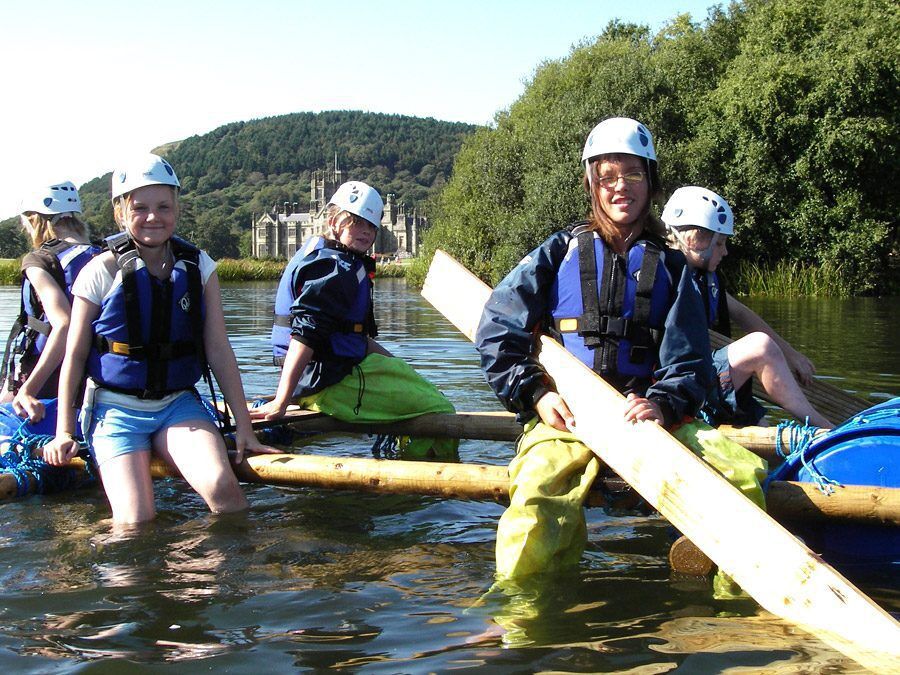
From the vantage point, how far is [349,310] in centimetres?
609

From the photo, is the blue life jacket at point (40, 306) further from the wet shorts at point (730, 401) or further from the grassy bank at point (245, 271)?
the grassy bank at point (245, 271)

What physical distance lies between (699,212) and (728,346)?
2.93 ft

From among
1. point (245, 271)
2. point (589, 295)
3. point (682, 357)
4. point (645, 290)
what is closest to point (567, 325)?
point (589, 295)

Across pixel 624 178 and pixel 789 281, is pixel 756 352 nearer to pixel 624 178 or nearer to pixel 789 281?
pixel 624 178

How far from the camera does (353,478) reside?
188 inches

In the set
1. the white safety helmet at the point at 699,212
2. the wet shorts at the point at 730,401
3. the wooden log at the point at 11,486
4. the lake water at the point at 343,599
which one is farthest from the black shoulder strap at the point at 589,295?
the wooden log at the point at 11,486

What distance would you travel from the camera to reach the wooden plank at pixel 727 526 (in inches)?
110

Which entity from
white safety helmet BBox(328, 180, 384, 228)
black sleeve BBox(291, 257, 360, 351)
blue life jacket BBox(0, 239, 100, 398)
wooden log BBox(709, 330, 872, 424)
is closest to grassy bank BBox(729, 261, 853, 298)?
wooden log BBox(709, 330, 872, 424)

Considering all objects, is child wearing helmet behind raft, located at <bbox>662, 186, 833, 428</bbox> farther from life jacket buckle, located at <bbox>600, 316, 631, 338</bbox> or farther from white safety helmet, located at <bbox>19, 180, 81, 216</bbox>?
white safety helmet, located at <bbox>19, 180, 81, 216</bbox>

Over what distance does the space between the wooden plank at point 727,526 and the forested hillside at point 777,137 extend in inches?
969

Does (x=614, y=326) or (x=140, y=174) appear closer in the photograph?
(x=614, y=326)

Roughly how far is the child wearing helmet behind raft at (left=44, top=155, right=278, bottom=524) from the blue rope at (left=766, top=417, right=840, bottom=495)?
8.80 feet

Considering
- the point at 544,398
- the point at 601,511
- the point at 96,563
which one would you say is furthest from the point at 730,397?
the point at 96,563

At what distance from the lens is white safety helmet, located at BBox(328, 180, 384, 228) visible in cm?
600
